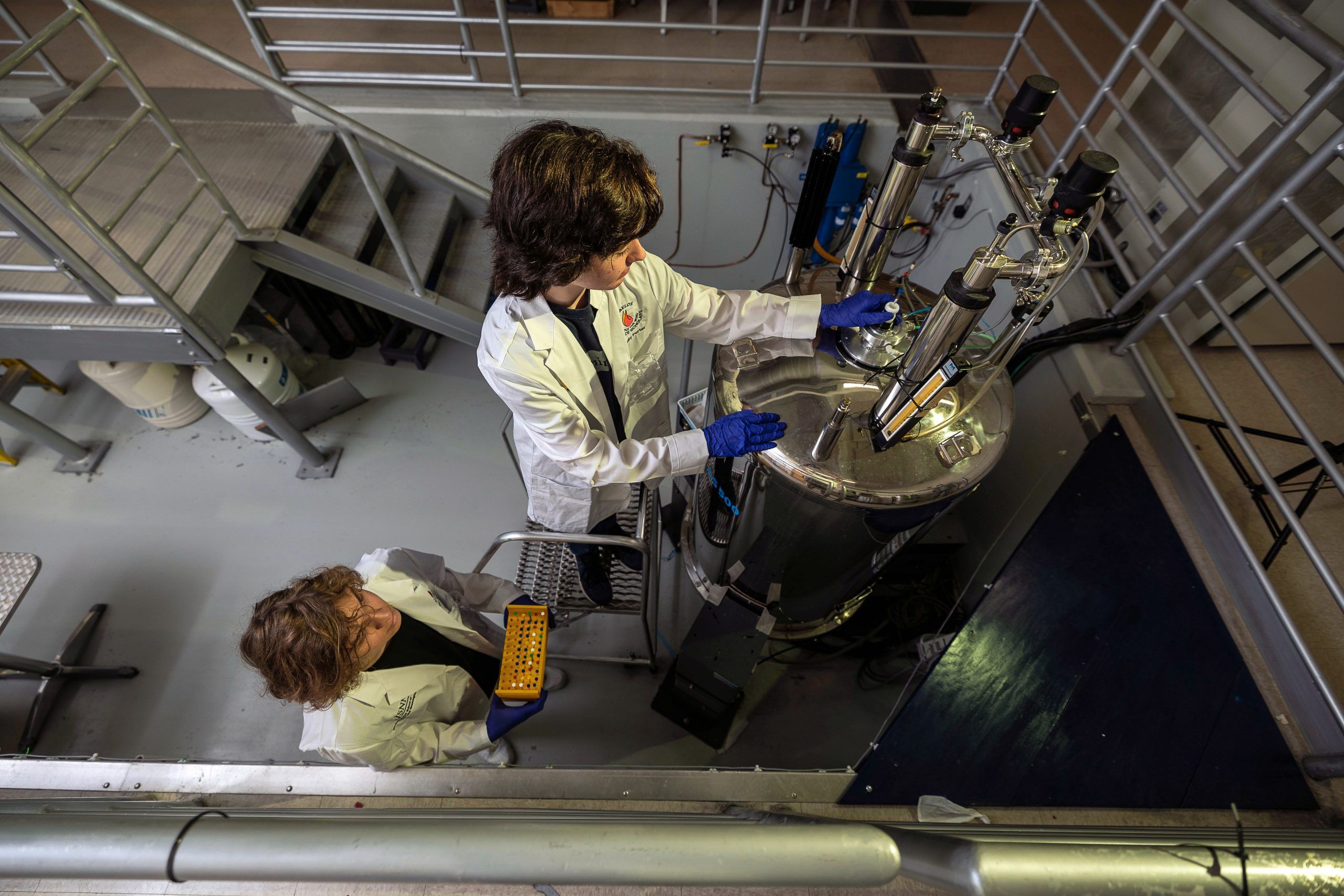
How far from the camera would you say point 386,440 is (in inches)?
121

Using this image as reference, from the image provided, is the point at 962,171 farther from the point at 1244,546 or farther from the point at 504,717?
the point at 504,717

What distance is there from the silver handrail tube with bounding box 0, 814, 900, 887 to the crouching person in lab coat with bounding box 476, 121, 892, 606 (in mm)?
906

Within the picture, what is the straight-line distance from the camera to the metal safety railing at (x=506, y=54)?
2.47 meters

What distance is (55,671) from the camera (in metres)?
2.32

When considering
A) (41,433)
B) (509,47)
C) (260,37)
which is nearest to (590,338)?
(509,47)

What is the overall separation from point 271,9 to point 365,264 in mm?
1129

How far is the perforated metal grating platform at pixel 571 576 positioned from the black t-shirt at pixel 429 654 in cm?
33

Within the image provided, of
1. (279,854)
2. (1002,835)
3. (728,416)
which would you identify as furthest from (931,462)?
(279,854)

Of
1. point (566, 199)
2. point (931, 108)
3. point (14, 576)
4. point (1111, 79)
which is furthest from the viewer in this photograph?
point (14, 576)

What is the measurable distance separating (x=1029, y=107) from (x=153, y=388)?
3.72m

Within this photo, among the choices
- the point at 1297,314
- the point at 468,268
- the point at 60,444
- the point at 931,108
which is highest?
the point at 931,108

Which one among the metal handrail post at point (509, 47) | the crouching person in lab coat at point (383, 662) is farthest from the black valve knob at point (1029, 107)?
the metal handrail post at point (509, 47)

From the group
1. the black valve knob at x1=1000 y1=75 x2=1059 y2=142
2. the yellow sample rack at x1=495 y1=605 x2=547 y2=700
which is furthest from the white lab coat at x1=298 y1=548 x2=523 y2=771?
the black valve knob at x1=1000 y1=75 x2=1059 y2=142

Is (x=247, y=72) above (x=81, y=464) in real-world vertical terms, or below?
above
